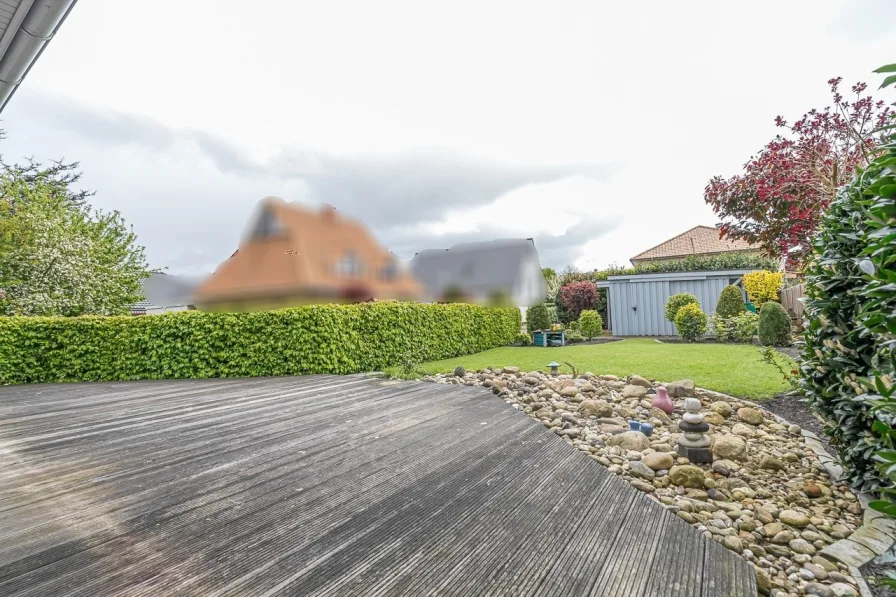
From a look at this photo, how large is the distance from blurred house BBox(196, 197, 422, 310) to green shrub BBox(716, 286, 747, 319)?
7.54 meters

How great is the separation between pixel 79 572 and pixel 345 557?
91 centimetres

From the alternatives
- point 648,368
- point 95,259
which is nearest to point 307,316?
point 648,368

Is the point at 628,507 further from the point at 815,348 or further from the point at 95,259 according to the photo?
the point at 95,259

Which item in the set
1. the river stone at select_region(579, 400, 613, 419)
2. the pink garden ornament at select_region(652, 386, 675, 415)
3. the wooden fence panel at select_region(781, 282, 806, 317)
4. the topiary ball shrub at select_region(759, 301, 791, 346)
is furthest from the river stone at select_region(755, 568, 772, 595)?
the wooden fence panel at select_region(781, 282, 806, 317)

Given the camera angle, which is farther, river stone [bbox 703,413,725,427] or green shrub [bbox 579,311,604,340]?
green shrub [bbox 579,311,604,340]

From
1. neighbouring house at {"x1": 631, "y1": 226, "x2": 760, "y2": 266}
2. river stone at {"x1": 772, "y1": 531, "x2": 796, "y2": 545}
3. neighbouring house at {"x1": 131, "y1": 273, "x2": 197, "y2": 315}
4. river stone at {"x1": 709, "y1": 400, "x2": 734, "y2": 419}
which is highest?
neighbouring house at {"x1": 631, "y1": 226, "x2": 760, "y2": 266}

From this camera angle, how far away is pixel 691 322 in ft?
33.1

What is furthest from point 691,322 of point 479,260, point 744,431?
point 479,260

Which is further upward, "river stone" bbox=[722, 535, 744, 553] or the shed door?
the shed door

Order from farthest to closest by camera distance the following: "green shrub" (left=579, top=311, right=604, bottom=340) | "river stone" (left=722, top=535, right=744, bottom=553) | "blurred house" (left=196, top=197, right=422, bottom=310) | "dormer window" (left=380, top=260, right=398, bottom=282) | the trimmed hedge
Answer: "green shrub" (left=579, top=311, right=604, bottom=340), "dormer window" (left=380, top=260, right=398, bottom=282), "blurred house" (left=196, top=197, right=422, bottom=310), the trimmed hedge, "river stone" (left=722, top=535, right=744, bottom=553)

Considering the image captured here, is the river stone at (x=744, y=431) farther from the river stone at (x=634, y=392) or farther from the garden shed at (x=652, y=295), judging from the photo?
the garden shed at (x=652, y=295)

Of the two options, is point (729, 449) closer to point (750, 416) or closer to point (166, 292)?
point (750, 416)

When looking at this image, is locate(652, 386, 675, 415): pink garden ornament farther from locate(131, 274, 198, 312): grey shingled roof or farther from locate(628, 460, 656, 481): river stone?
locate(131, 274, 198, 312): grey shingled roof

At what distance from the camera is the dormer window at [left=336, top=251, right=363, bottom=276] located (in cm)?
806
